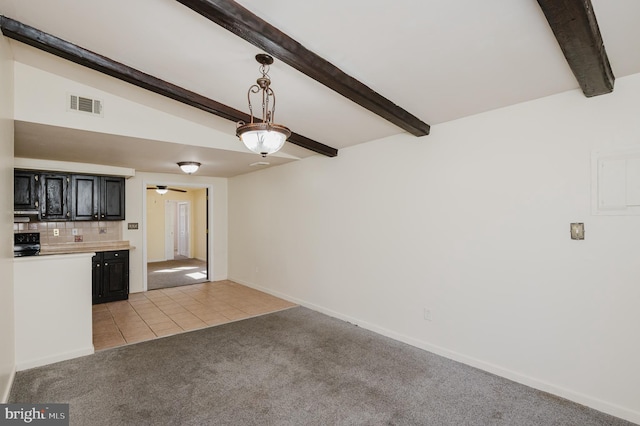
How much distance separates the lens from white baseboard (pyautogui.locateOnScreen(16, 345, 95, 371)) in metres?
2.96

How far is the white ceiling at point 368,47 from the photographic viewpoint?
1.91 m

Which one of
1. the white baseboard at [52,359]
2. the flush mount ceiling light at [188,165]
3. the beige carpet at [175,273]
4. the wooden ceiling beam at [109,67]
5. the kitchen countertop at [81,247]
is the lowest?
the beige carpet at [175,273]

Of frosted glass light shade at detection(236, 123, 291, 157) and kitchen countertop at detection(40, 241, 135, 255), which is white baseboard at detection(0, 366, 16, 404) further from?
kitchen countertop at detection(40, 241, 135, 255)

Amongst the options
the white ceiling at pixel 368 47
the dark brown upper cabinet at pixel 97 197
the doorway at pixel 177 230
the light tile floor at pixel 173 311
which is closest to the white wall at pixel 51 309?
the light tile floor at pixel 173 311

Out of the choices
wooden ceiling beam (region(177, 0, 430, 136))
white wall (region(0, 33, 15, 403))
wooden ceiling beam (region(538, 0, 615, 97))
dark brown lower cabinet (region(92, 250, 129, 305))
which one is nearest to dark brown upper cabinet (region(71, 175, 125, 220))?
dark brown lower cabinet (region(92, 250, 129, 305))

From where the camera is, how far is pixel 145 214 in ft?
20.2

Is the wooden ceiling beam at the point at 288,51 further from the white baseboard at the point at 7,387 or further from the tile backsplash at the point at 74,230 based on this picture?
the tile backsplash at the point at 74,230

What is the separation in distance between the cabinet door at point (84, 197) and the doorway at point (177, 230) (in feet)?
10.1

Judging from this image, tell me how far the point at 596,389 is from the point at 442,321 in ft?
4.02

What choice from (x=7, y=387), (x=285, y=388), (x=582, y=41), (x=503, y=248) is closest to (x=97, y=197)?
(x=7, y=387)

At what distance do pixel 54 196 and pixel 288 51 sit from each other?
190 inches

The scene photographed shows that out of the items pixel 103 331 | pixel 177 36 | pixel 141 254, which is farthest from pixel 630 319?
pixel 141 254

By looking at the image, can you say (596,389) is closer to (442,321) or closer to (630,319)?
(630,319)

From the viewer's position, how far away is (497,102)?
9.14ft
